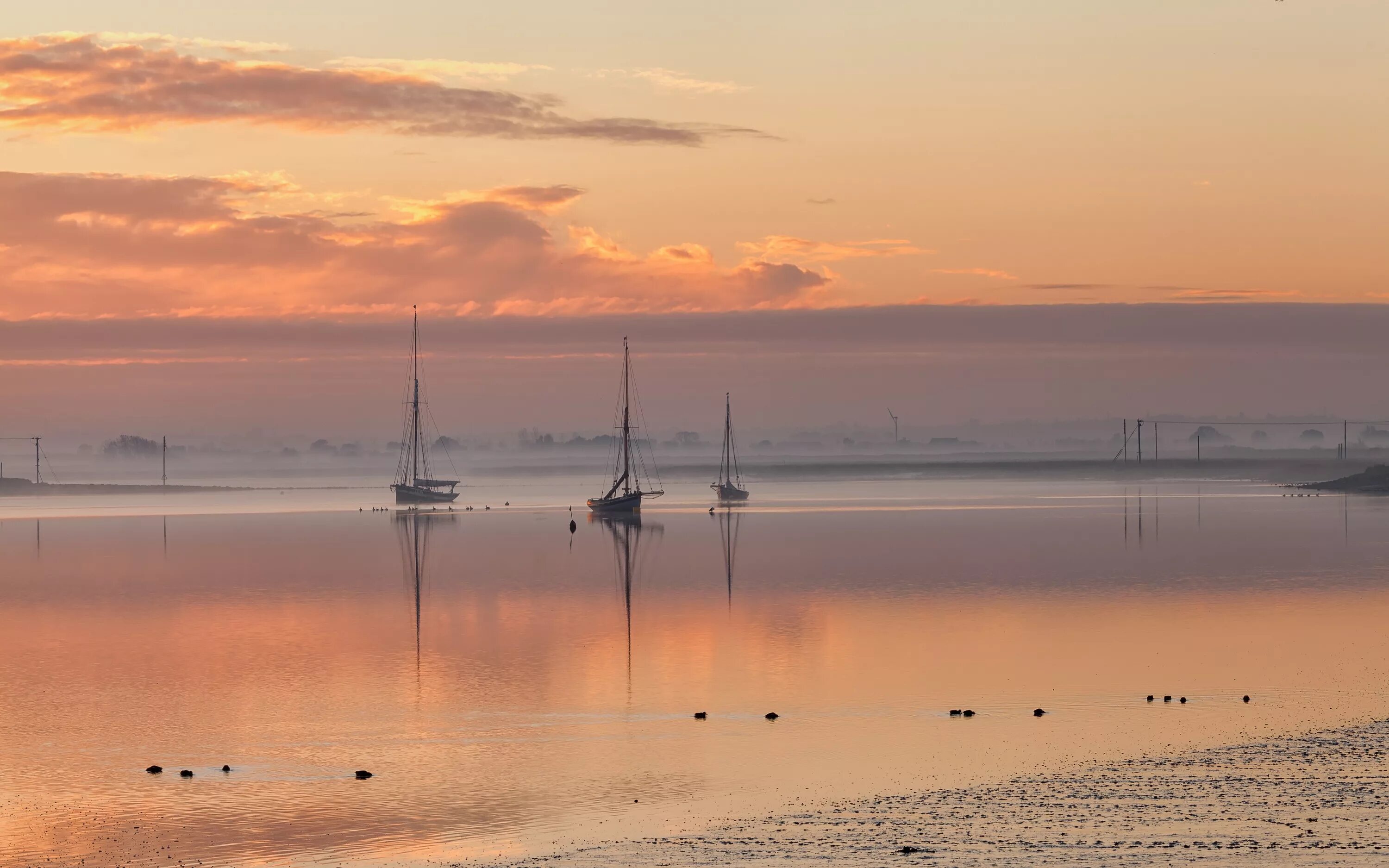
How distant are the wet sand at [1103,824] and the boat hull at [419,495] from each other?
478 feet

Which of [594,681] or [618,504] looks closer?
[594,681]

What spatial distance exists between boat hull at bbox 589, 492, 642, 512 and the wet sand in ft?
361

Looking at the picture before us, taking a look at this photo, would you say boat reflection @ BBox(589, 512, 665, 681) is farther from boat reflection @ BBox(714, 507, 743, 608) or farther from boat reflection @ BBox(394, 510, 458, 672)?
boat reflection @ BBox(394, 510, 458, 672)

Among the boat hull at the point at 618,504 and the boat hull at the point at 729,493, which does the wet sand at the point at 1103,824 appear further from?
the boat hull at the point at 729,493

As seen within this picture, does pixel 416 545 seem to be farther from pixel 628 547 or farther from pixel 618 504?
pixel 618 504

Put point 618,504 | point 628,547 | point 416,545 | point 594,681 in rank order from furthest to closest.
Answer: point 618,504
point 416,545
point 628,547
point 594,681

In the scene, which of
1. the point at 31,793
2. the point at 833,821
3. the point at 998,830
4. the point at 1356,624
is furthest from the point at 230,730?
the point at 1356,624

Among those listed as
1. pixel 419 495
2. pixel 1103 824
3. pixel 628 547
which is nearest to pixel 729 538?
pixel 628 547

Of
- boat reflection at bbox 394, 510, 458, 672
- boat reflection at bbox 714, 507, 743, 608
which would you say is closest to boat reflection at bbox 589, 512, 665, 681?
boat reflection at bbox 714, 507, 743, 608

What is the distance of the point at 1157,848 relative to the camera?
832 inches

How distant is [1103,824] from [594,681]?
1885 centimetres

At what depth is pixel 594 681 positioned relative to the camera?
39.6 metres

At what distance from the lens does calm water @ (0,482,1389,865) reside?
1025 inches

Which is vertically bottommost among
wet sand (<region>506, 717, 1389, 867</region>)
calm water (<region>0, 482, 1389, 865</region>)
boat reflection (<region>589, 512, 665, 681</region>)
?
boat reflection (<region>589, 512, 665, 681</region>)
